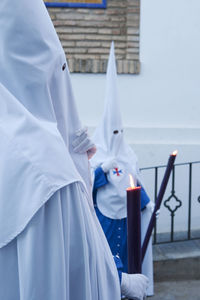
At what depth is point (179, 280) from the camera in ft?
13.6

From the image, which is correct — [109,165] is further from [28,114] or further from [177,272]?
[28,114]

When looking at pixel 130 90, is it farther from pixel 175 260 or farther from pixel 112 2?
pixel 175 260

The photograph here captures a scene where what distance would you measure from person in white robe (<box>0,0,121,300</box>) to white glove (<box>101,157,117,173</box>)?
7.68 ft

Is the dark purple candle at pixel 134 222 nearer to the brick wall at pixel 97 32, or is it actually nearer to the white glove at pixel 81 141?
the white glove at pixel 81 141

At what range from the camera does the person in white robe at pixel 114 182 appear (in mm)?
3646

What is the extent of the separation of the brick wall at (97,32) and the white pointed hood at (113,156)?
1.38 metres

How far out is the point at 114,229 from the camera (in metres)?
3.65

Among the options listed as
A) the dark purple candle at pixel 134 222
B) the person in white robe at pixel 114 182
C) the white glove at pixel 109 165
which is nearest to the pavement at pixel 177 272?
the person in white robe at pixel 114 182

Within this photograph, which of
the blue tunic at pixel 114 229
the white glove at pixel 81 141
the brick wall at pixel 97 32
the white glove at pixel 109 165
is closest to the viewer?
the white glove at pixel 81 141

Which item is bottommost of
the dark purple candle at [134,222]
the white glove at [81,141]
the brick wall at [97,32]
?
the dark purple candle at [134,222]

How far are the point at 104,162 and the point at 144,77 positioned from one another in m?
2.02

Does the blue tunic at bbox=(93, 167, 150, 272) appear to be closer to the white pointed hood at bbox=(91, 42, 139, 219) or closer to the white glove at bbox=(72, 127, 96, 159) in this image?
the white pointed hood at bbox=(91, 42, 139, 219)

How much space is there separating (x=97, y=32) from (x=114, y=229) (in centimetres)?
283

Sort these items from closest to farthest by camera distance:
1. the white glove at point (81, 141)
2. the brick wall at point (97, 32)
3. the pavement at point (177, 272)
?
the white glove at point (81, 141) < the pavement at point (177, 272) < the brick wall at point (97, 32)
